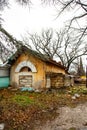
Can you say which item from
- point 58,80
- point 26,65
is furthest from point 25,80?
point 58,80

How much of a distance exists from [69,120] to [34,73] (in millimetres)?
11339

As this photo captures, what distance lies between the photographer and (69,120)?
11.0 meters

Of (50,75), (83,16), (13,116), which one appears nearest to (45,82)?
(50,75)

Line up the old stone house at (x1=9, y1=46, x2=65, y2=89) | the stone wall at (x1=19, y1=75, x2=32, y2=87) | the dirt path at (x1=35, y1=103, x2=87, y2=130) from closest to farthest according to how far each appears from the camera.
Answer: the dirt path at (x1=35, y1=103, x2=87, y2=130)
the old stone house at (x1=9, y1=46, x2=65, y2=89)
the stone wall at (x1=19, y1=75, x2=32, y2=87)

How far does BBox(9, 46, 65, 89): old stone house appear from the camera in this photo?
70.8ft

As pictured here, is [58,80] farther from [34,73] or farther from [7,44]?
[7,44]

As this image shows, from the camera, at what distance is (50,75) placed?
71.0 ft

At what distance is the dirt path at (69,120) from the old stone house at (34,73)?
8330mm

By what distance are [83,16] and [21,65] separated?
8220 mm

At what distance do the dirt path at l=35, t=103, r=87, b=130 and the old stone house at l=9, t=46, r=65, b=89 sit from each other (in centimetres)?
833

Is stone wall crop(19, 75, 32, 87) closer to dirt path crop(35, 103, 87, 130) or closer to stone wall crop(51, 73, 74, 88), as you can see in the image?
stone wall crop(51, 73, 74, 88)

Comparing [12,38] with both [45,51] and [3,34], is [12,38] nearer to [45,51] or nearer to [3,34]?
[3,34]

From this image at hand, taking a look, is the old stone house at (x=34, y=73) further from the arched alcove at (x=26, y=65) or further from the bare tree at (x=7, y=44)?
the bare tree at (x=7, y=44)

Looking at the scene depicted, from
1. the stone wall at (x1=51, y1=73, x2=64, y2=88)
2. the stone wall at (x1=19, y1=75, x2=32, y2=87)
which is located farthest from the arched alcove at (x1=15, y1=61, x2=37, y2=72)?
the stone wall at (x1=51, y1=73, x2=64, y2=88)
